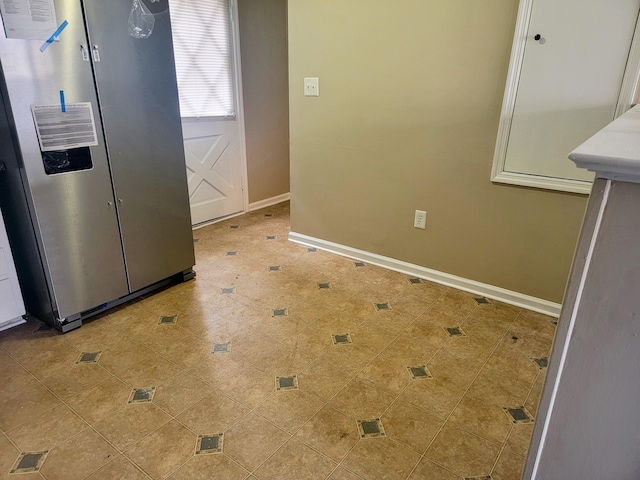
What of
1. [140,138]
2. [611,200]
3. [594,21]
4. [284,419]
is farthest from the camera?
[140,138]

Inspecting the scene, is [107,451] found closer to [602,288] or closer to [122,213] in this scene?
[122,213]

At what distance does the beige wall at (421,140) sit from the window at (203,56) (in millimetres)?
963

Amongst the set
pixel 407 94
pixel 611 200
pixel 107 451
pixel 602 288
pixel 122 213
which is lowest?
pixel 107 451

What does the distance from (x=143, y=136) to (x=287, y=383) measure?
61.7 inches

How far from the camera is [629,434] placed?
0.84m

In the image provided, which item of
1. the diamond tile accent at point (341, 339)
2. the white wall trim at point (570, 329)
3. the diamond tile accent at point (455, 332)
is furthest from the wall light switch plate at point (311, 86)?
the white wall trim at point (570, 329)

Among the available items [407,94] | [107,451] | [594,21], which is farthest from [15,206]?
[594,21]

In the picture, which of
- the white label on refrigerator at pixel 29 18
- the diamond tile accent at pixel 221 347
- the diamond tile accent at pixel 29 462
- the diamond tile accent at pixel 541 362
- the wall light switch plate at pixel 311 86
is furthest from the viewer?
the wall light switch plate at pixel 311 86

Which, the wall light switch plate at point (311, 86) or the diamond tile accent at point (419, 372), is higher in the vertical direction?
the wall light switch plate at point (311, 86)

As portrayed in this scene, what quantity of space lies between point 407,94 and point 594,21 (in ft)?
3.27

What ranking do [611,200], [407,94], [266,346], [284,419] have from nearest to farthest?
[611,200]
[284,419]
[266,346]
[407,94]

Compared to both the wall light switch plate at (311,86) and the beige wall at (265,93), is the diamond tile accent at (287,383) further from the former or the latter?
the beige wall at (265,93)

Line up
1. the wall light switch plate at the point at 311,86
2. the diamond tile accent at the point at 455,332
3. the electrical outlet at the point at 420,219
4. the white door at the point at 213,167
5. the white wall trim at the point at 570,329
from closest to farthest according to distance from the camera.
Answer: the white wall trim at the point at 570,329 → the diamond tile accent at the point at 455,332 → the electrical outlet at the point at 420,219 → the wall light switch plate at the point at 311,86 → the white door at the point at 213,167

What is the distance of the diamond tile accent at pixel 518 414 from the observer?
1676 mm
